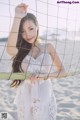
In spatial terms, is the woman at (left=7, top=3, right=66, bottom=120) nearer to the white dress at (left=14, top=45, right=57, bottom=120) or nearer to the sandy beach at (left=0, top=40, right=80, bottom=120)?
the white dress at (left=14, top=45, right=57, bottom=120)

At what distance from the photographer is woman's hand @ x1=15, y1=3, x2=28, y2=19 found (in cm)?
209

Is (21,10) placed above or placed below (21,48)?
above

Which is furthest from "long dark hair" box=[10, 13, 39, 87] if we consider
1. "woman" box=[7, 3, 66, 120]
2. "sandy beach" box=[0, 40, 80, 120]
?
"sandy beach" box=[0, 40, 80, 120]

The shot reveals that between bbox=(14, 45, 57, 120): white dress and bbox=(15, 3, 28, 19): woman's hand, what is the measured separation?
0.22m

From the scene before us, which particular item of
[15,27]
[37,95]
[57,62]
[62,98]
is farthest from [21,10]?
[62,98]

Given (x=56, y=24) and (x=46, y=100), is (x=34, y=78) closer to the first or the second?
(x=46, y=100)

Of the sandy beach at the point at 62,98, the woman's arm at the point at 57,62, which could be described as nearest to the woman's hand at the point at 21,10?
the woman's arm at the point at 57,62

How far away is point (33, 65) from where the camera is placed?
2.17 metres

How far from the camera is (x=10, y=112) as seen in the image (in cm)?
394

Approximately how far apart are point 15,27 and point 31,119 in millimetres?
481

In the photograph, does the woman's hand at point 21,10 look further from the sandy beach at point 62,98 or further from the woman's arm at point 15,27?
the sandy beach at point 62,98

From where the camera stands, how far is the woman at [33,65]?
7.06ft

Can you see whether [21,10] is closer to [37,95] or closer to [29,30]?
[29,30]

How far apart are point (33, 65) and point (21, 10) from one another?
28 cm
